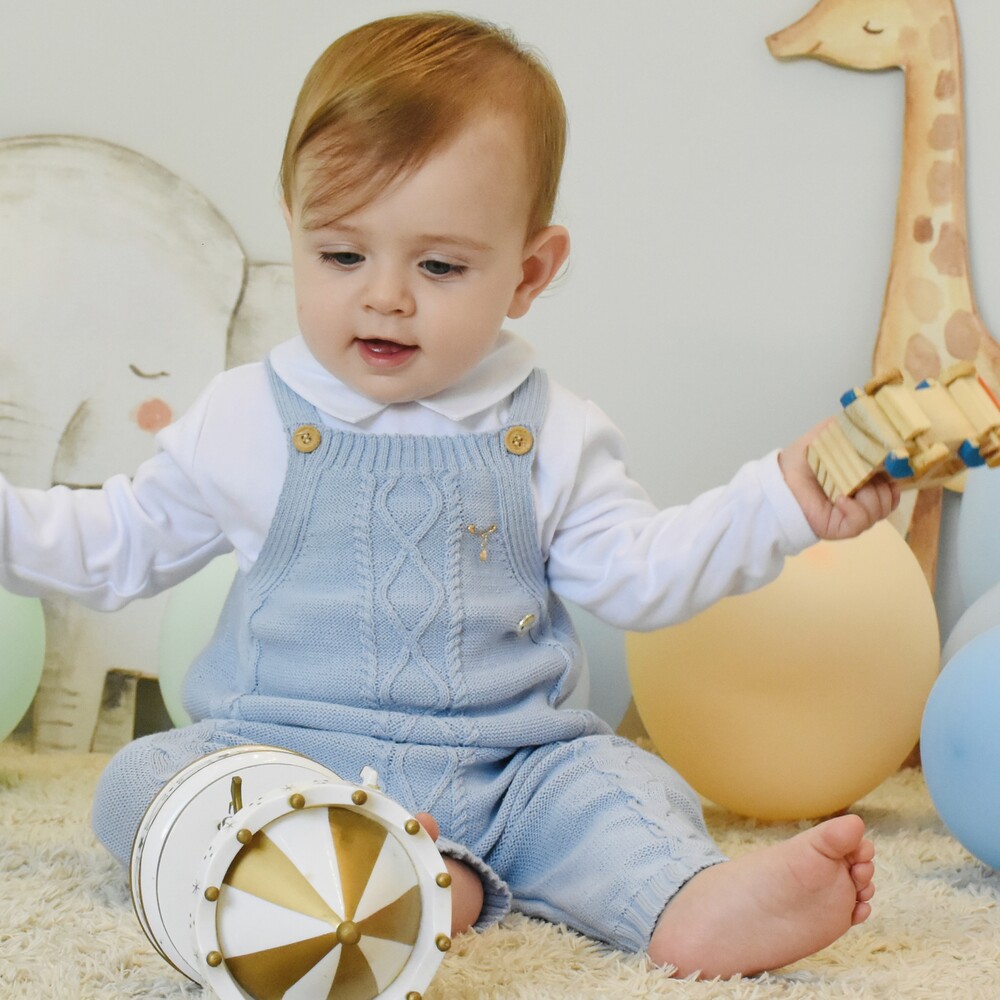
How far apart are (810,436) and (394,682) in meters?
0.37

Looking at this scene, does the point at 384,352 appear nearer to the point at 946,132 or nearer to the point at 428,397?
the point at 428,397

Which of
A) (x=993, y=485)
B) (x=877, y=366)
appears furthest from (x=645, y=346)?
(x=993, y=485)

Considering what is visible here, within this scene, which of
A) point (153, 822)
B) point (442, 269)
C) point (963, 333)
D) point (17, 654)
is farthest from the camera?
point (963, 333)

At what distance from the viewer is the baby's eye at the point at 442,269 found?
104cm

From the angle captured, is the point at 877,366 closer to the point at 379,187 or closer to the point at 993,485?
the point at 993,485

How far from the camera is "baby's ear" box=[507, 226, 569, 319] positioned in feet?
3.68

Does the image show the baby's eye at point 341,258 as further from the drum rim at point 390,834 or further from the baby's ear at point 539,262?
the drum rim at point 390,834

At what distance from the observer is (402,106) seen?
1.01m

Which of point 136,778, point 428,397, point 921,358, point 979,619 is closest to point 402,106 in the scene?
point 428,397

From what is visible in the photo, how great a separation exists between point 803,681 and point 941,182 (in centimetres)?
72

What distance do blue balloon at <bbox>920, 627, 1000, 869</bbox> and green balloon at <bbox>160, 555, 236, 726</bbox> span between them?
0.75 m

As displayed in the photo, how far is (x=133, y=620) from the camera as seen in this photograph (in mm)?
1747

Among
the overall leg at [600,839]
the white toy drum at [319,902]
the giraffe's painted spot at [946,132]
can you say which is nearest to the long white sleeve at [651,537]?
the overall leg at [600,839]

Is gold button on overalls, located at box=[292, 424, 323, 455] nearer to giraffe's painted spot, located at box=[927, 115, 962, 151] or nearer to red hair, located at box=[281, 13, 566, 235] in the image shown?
red hair, located at box=[281, 13, 566, 235]
